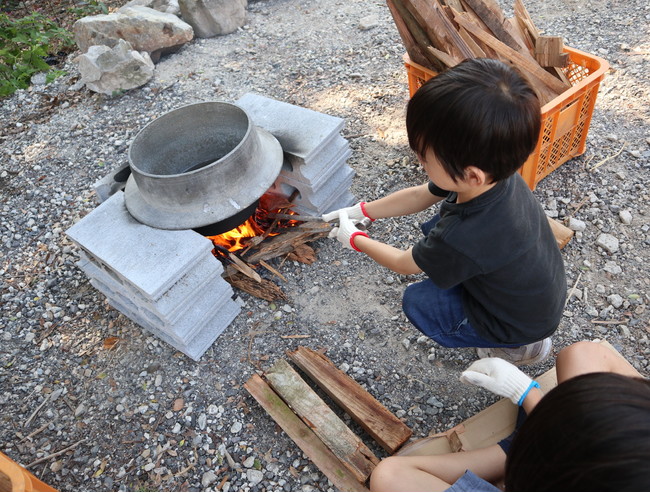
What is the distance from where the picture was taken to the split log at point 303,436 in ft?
7.03

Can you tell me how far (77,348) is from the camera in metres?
2.87

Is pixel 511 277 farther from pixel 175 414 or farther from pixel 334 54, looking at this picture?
pixel 334 54

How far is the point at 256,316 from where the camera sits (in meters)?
2.89

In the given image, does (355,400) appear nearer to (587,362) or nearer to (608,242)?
(587,362)

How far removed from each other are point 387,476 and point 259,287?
141 centimetres

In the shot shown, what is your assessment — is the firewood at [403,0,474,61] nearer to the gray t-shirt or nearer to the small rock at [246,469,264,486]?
the gray t-shirt

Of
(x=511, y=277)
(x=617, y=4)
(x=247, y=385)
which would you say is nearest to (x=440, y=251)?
(x=511, y=277)

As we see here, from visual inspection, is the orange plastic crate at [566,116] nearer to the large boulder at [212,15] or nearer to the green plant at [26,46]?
the large boulder at [212,15]

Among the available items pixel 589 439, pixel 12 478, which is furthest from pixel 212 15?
pixel 589 439

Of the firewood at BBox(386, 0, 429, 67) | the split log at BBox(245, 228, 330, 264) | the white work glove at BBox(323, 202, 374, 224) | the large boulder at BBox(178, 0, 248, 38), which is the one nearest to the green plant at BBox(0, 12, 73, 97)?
the large boulder at BBox(178, 0, 248, 38)

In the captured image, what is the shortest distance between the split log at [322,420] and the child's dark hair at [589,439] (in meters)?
1.05

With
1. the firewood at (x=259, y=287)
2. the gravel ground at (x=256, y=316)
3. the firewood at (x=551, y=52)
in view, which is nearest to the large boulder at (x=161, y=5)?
the gravel ground at (x=256, y=316)

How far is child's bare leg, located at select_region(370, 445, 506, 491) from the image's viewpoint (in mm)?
1867

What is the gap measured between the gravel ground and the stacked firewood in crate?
0.70 metres
